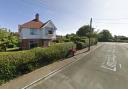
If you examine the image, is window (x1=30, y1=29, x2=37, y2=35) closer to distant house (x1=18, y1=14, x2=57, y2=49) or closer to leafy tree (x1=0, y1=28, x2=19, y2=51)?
distant house (x1=18, y1=14, x2=57, y2=49)

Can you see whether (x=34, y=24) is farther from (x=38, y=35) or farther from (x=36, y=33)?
(x=38, y=35)

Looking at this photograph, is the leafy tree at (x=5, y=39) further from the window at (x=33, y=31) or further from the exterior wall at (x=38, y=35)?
the window at (x=33, y=31)

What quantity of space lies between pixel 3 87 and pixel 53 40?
111 ft

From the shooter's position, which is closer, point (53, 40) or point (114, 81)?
point (114, 81)

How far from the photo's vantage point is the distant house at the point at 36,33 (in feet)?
116

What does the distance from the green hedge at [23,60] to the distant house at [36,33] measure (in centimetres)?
1900

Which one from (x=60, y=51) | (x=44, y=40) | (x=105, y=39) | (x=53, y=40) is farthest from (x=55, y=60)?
(x=105, y=39)

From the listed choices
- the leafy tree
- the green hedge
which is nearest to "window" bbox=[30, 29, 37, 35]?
the leafy tree

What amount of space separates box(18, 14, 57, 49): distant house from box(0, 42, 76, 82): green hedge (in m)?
19.0

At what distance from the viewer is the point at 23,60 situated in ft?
38.6

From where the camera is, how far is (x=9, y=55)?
10.4 meters

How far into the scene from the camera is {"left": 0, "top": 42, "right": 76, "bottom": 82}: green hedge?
997 cm

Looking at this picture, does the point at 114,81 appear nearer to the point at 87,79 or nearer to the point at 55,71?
the point at 87,79

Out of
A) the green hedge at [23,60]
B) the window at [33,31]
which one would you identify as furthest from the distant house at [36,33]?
the green hedge at [23,60]
